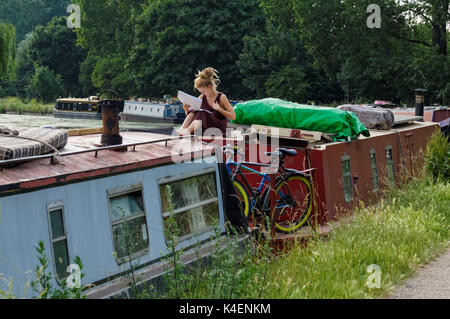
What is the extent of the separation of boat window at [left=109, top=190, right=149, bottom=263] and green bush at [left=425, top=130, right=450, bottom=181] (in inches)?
248

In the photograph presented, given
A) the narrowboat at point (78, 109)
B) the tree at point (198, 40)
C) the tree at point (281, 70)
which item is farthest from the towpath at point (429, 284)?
the narrowboat at point (78, 109)

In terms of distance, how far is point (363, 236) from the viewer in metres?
6.81

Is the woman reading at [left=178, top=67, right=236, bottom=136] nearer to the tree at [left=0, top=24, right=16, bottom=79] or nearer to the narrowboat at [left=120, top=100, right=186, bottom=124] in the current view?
the tree at [left=0, top=24, right=16, bottom=79]

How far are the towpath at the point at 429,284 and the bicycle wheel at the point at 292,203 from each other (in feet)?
5.82

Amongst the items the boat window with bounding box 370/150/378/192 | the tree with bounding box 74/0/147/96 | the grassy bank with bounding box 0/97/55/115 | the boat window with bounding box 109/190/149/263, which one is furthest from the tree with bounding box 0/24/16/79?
the grassy bank with bounding box 0/97/55/115

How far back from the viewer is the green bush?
10477 millimetres

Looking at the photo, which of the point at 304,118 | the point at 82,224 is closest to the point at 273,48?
the point at 304,118

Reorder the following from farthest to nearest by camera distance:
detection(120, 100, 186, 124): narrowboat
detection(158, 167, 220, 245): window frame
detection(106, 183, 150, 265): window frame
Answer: detection(120, 100, 186, 124): narrowboat → detection(158, 167, 220, 245): window frame → detection(106, 183, 150, 265): window frame

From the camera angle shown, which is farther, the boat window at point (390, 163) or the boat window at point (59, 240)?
the boat window at point (390, 163)

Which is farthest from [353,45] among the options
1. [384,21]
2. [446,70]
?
[446,70]

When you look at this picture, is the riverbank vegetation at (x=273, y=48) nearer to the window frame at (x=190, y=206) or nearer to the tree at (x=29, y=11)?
the window frame at (x=190, y=206)

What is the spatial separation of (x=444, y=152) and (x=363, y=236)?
446 centimetres

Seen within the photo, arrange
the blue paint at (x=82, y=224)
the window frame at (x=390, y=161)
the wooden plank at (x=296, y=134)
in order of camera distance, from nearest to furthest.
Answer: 1. the blue paint at (x=82, y=224)
2. the wooden plank at (x=296, y=134)
3. the window frame at (x=390, y=161)

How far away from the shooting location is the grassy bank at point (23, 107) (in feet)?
189
